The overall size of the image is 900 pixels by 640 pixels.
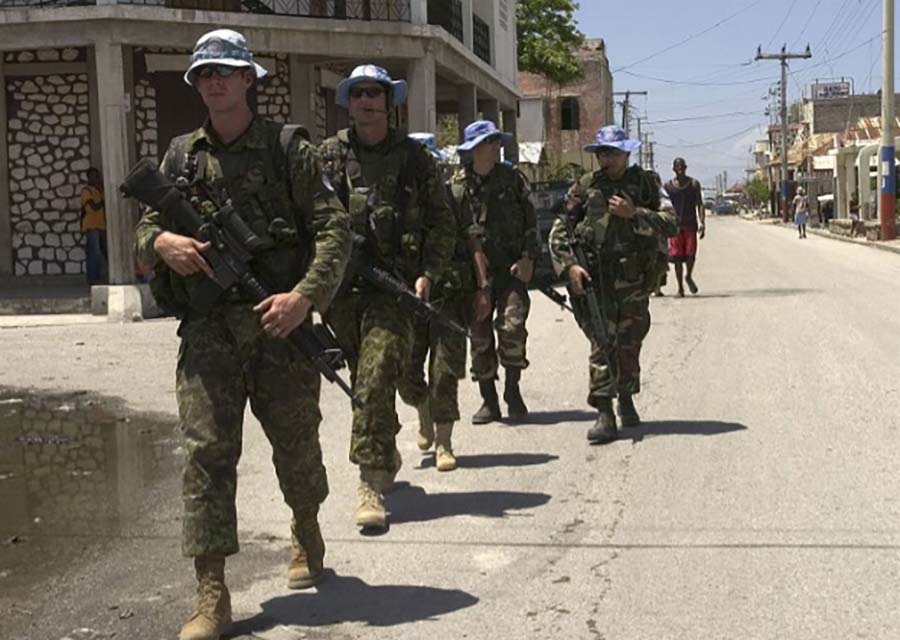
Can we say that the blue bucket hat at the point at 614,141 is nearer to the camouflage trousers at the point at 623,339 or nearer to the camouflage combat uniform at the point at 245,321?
the camouflage trousers at the point at 623,339

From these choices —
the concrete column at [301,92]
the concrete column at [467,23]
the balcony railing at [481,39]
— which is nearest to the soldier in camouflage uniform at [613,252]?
the concrete column at [301,92]

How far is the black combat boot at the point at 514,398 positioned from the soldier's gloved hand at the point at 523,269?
759 millimetres

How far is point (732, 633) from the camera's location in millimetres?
4207

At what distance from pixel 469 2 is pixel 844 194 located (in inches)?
1289

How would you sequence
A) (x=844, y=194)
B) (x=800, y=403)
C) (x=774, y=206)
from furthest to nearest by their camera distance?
(x=774, y=206) < (x=844, y=194) < (x=800, y=403)

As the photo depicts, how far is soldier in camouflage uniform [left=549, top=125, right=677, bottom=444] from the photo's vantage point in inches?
292

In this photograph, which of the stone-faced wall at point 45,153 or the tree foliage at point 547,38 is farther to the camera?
the tree foliage at point 547,38

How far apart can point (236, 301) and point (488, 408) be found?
13.7 feet

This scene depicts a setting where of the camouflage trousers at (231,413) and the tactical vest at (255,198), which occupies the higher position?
the tactical vest at (255,198)

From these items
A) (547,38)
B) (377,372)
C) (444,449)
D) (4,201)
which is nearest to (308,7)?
(4,201)

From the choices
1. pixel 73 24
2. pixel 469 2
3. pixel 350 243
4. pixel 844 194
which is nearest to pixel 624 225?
pixel 350 243

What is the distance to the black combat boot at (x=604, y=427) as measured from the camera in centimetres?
743

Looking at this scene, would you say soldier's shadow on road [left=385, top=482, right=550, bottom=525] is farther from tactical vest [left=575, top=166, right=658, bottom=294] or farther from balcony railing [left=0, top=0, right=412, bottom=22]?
balcony railing [left=0, top=0, right=412, bottom=22]

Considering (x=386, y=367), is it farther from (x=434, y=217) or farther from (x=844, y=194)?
(x=844, y=194)
